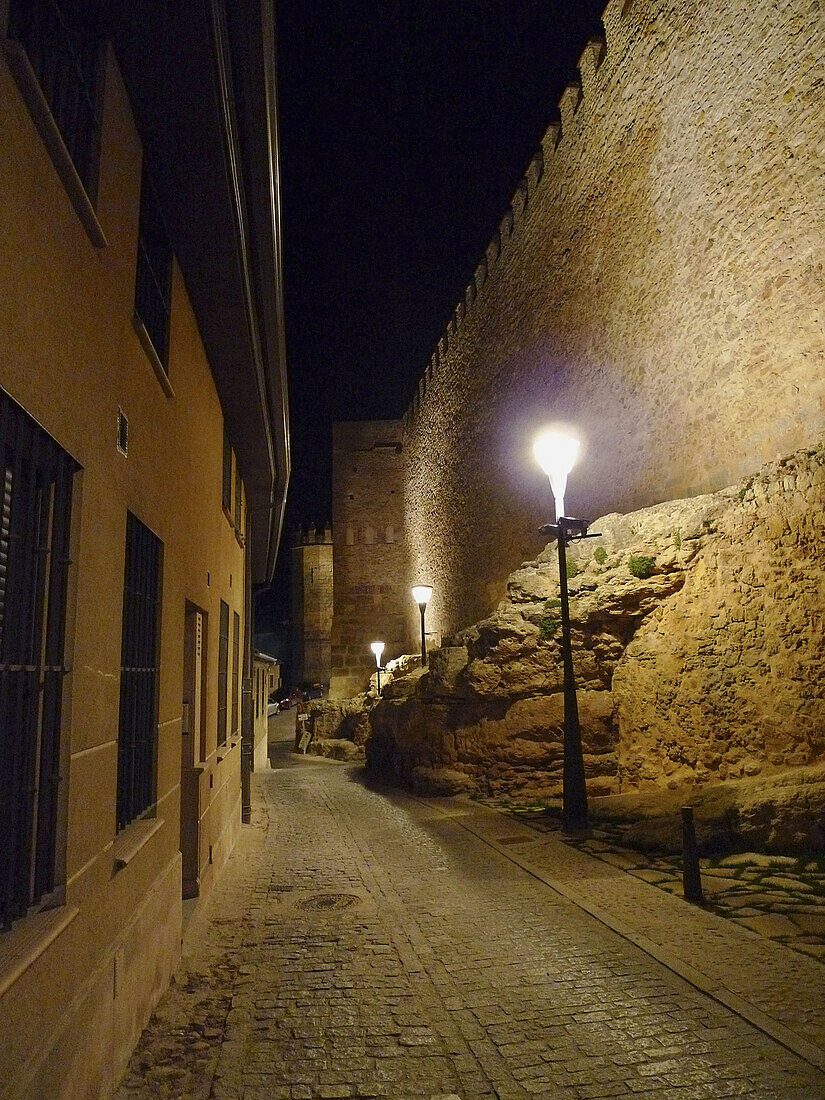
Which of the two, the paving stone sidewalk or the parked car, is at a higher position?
the paving stone sidewalk

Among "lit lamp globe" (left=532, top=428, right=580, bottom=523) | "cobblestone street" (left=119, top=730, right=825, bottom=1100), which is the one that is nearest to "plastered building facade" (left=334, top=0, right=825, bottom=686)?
"lit lamp globe" (left=532, top=428, right=580, bottom=523)

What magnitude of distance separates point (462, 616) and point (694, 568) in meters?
14.9

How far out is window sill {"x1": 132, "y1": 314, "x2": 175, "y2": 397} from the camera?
11.9 feet

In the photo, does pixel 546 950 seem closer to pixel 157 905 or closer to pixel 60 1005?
pixel 157 905

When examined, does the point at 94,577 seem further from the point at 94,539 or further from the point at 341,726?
the point at 341,726

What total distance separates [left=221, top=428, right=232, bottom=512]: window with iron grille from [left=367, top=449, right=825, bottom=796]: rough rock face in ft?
13.3

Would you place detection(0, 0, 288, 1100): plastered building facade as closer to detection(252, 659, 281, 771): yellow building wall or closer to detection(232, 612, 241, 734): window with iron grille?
detection(232, 612, 241, 734): window with iron grille

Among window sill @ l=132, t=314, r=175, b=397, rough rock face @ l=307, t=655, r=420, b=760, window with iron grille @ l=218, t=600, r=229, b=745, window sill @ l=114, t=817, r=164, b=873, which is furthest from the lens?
rough rock face @ l=307, t=655, r=420, b=760

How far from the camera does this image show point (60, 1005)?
7.24 ft

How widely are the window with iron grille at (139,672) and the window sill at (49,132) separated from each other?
4.55 feet

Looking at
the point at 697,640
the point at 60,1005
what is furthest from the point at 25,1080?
the point at 697,640

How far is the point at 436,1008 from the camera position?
3.41m

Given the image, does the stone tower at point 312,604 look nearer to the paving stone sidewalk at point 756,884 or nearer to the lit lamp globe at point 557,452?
the lit lamp globe at point 557,452

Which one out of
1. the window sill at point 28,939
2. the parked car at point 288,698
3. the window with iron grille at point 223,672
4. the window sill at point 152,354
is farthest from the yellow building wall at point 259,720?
the parked car at point 288,698
